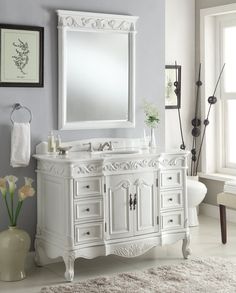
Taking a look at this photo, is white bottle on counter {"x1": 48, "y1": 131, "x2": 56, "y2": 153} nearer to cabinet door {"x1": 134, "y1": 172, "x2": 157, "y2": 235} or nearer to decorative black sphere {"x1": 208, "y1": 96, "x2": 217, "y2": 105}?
cabinet door {"x1": 134, "y1": 172, "x2": 157, "y2": 235}

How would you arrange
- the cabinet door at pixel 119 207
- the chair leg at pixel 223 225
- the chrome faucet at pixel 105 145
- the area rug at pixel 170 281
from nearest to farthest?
the area rug at pixel 170 281 < the cabinet door at pixel 119 207 < the chrome faucet at pixel 105 145 < the chair leg at pixel 223 225

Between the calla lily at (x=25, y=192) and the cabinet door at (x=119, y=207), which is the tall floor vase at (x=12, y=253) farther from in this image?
the cabinet door at (x=119, y=207)

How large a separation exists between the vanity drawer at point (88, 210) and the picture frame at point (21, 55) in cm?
99

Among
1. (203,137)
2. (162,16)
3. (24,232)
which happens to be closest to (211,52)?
(203,137)

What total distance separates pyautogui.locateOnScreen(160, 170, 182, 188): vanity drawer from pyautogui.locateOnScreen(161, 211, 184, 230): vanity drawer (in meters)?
0.22

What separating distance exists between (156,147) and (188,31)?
1.86 meters

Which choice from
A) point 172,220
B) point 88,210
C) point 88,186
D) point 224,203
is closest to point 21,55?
point 88,186

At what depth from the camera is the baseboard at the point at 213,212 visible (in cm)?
608

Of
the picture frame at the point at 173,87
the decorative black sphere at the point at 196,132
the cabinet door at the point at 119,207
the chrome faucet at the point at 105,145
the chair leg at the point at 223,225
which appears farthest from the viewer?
the decorative black sphere at the point at 196,132

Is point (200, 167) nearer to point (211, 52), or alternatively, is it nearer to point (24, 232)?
point (211, 52)

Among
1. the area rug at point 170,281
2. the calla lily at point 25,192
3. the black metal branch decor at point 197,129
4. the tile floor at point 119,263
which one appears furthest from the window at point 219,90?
the calla lily at point 25,192

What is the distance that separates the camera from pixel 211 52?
6328 millimetres

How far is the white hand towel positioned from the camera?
4.40 meters

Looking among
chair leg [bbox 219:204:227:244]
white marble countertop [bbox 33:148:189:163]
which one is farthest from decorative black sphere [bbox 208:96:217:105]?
white marble countertop [bbox 33:148:189:163]
